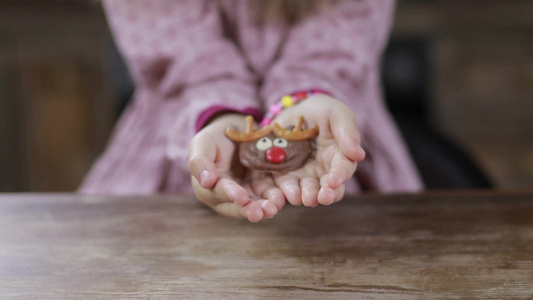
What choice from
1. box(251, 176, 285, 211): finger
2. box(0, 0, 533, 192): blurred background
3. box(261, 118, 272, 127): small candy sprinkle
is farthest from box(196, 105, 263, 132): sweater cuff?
box(0, 0, 533, 192): blurred background

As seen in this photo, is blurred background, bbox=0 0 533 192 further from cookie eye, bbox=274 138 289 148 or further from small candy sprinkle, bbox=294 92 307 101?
cookie eye, bbox=274 138 289 148

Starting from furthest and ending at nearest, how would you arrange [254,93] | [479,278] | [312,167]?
[254,93], [312,167], [479,278]

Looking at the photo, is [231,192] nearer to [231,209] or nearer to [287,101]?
[231,209]

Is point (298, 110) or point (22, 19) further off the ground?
point (298, 110)

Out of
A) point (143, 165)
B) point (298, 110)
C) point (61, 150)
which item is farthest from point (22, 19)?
point (298, 110)

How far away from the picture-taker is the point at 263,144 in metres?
0.45

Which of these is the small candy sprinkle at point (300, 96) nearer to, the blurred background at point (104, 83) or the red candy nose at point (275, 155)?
the red candy nose at point (275, 155)

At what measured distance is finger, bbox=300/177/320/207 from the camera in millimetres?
364

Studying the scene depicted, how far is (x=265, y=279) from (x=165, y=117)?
1.38 feet

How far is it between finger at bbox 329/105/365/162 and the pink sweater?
178mm

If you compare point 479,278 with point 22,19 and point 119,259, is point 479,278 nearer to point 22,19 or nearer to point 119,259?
point 119,259

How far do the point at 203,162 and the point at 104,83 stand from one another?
2024mm

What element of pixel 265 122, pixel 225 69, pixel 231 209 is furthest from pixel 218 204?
pixel 225 69

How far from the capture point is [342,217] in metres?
0.50
